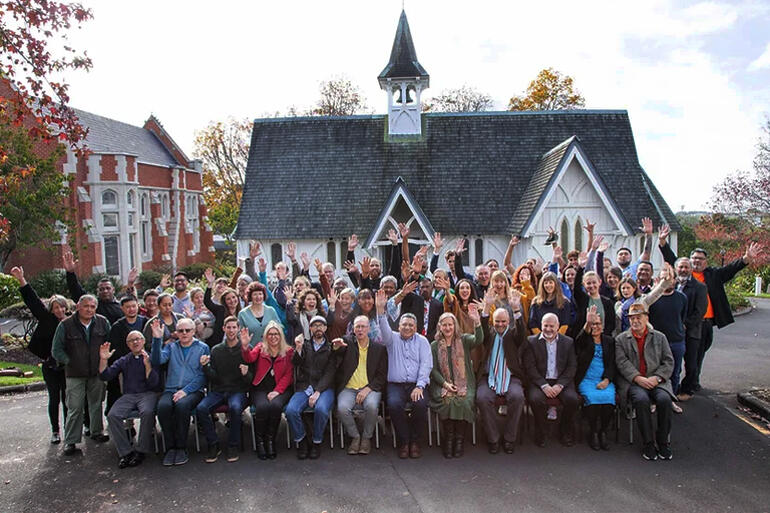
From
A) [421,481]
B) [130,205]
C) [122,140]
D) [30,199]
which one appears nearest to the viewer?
[421,481]

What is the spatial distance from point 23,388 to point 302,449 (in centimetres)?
662

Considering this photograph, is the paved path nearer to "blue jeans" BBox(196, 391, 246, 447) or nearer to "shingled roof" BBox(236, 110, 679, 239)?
"blue jeans" BBox(196, 391, 246, 447)

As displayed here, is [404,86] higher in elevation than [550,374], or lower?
higher

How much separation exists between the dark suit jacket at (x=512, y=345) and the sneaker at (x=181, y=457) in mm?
3864

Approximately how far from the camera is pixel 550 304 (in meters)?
7.55

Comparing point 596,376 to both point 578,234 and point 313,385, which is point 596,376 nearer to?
point 313,385

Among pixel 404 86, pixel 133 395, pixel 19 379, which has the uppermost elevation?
pixel 404 86

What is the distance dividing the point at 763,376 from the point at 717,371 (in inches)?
28.0

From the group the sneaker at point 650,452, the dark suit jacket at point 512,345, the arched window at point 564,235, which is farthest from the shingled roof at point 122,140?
the sneaker at point 650,452

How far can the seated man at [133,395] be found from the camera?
675 cm

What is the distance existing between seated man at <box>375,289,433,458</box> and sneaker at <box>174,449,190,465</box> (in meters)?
2.60

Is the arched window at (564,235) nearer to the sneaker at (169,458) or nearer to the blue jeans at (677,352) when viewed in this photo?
the blue jeans at (677,352)

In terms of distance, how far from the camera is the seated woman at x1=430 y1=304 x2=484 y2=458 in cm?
680

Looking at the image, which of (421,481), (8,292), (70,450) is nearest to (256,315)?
(70,450)
